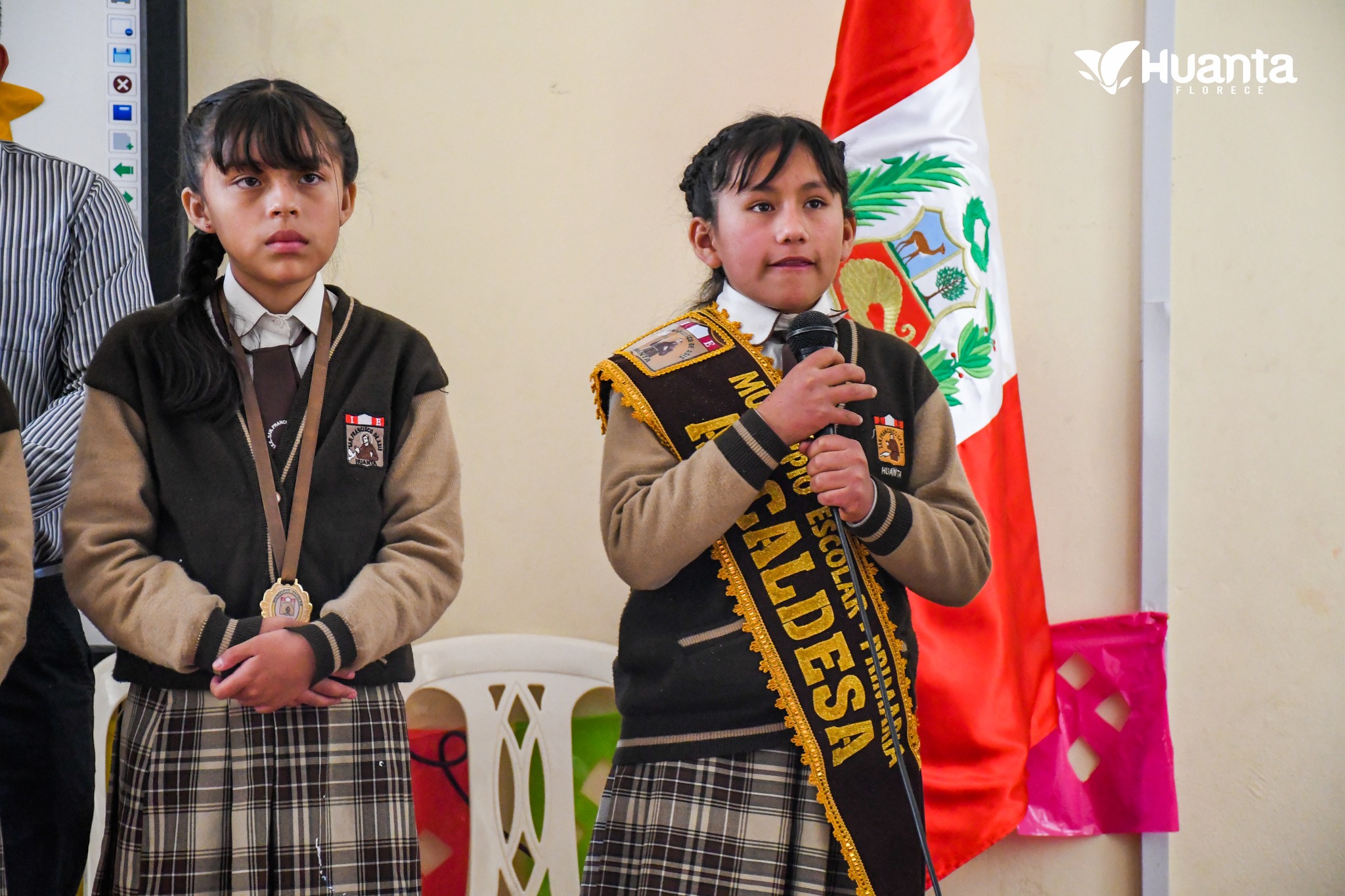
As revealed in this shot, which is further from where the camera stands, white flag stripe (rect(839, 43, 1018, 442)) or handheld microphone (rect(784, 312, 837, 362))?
white flag stripe (rect(839, 43, 1018, 442))

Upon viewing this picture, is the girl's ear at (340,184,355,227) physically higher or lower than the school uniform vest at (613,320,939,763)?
higher

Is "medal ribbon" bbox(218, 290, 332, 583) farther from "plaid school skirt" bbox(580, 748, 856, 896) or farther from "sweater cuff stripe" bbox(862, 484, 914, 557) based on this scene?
"sweater cuff stripe" bbox(862, 484, 914, 557)

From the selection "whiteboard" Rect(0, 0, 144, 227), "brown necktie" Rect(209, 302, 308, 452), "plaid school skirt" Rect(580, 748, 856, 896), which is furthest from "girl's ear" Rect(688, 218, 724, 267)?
"whiteboard" Rect(0, 0, 144, 227)

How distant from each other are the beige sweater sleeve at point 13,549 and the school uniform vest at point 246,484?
10cm

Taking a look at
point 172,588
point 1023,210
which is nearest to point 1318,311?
point 1023,210

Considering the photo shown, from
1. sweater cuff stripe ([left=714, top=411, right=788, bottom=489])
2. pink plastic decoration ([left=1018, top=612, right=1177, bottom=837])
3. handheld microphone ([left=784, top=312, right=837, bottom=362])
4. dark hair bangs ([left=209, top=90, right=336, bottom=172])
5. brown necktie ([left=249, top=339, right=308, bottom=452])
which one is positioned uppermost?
dark hair bangs ([left=209, top=90, right=336, bottom=172])

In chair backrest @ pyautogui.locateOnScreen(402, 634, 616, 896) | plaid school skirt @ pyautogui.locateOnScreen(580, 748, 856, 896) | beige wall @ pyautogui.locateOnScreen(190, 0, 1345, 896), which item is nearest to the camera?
plaid school skirt @ pyautogui.locateOnScreen(580, 748, 856, 896)

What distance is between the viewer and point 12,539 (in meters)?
1.06

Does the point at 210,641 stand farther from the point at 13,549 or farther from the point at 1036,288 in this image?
the point at 1036,288

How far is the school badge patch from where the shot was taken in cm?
115

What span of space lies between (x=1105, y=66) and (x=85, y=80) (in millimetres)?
1842

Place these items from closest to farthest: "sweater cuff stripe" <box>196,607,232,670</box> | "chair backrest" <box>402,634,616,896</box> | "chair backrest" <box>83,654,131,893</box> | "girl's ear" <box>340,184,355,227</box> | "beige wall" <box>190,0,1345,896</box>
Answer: "sweater cuff stripe" <box>196,607,232,670</box>
"girl's ear" <box>340,184,355,227</box>
"chair backrest" <box>83,654,131,893</box>
"chair backrest" <box>402,634,616,896</box>
"beige wall" <box>190,0,1345,896</box>

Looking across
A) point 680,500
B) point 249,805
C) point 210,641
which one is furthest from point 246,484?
point 680,500

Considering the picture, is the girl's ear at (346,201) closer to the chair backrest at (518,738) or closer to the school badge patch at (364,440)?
the school badge patch at (364,440)
